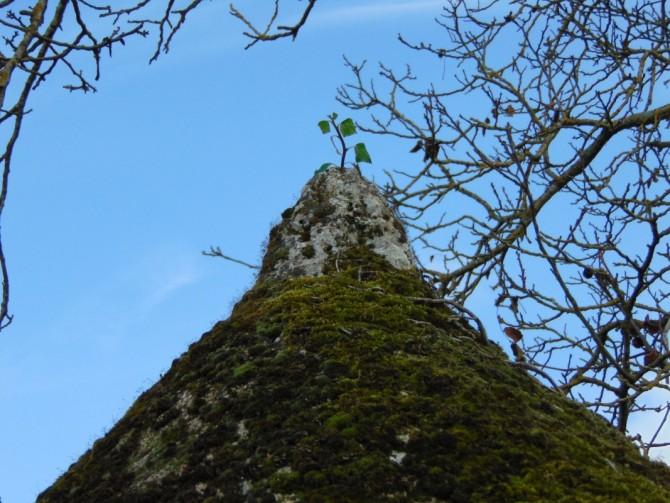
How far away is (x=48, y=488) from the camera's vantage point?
3.19 m

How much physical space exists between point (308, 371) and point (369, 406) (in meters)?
0.33

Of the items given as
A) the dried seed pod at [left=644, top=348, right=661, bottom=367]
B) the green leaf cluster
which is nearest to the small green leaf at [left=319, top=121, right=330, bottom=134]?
the green leaf cluster

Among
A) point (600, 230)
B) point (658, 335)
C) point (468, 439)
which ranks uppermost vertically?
point (600, 230)

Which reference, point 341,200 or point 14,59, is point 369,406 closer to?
point 14,59

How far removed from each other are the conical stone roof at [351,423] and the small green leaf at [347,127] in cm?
110

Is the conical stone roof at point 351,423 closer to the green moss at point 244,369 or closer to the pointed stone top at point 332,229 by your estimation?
the green moss at point 244,369

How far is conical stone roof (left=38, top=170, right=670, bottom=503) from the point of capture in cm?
248

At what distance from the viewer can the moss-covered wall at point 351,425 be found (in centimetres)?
248

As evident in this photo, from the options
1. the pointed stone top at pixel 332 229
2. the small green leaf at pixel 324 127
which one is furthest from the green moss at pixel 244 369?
the small green leaf at pixel 324 127

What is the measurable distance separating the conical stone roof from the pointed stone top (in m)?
0.25

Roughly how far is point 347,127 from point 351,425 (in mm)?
2378

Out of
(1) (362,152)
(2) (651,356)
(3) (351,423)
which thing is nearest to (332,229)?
(1) (362,152)

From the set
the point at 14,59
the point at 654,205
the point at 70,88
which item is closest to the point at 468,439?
the point at 14,59

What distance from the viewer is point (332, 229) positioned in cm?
423
